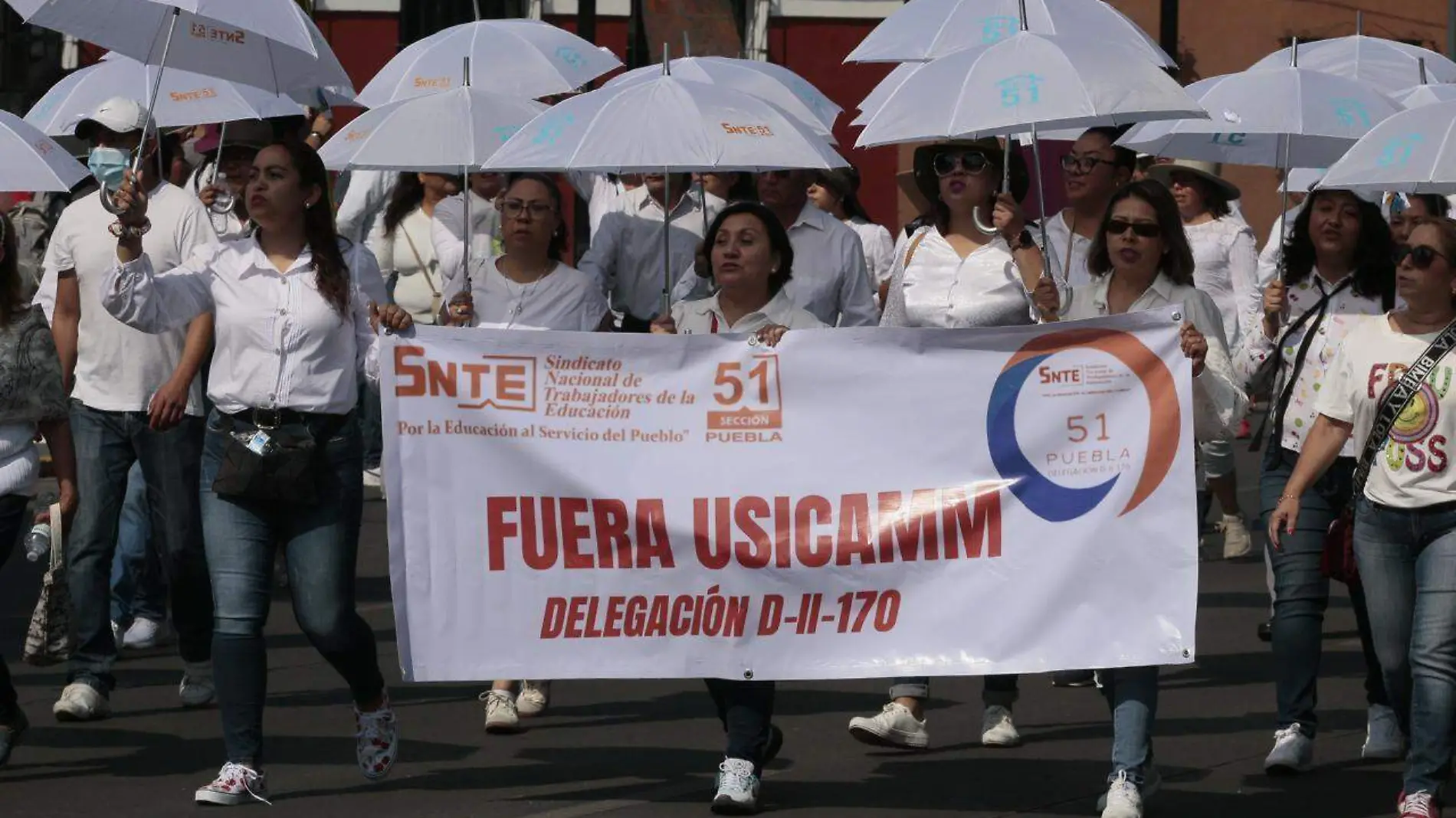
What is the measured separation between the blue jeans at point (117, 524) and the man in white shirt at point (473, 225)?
7.47 feet

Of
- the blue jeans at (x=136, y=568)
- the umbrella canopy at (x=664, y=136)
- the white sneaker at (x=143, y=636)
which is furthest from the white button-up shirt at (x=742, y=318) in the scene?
the white sneaker at (x=143, y=636)

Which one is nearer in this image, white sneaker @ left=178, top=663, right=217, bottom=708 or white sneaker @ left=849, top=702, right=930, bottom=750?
white sneaker @ left=849, top=702, right=930, bottom=750

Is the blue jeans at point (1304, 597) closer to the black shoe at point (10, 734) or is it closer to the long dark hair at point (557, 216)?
the long dark hair at point (557, 216)

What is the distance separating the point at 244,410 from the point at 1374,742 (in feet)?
11.9

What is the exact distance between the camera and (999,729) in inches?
328

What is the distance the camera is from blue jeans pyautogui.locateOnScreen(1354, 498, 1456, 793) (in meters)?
6.95

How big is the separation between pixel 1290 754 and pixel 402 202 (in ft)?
22.0

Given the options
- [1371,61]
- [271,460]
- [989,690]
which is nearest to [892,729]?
[989,690]

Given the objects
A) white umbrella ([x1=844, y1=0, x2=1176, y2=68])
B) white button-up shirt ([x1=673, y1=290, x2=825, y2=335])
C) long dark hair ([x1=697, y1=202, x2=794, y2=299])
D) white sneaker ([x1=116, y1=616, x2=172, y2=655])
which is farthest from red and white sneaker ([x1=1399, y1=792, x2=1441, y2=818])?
white sneaker ([x1=116, y1=616, x2=172, y2=655])

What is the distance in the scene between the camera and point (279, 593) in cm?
1191

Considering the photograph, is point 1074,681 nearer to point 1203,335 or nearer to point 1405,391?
point 1203,335

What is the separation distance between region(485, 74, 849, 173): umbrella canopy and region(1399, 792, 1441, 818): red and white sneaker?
8.80ft

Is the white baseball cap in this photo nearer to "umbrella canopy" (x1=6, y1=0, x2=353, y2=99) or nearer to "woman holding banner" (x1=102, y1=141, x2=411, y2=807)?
"umbrella canopy" (x1=6, y1=0, x2=353, y2=99)

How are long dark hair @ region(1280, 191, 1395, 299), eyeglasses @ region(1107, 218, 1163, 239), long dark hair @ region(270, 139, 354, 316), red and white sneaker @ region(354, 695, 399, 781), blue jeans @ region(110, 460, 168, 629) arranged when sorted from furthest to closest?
blue jeans @ region(110, 460, 168, 629) < long dark hair @ region(1280, 191, 1395, 299) < eyeglasses @ region(1107, 218, 1163, 239) < red and white sneaker @ region(354, 695, 399, 781) < long dark hair @ region(270, 139, 354, 316)
